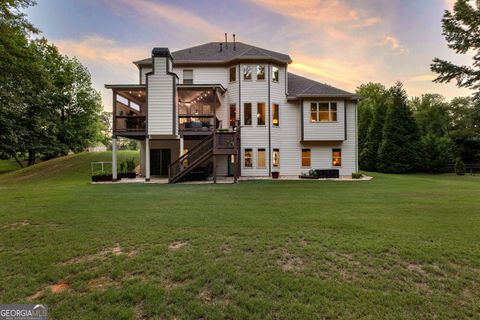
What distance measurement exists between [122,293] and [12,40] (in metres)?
15.0

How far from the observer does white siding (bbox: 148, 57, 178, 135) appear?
1497 centimetres

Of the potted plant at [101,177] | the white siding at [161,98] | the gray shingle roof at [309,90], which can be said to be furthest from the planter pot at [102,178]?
the gray shingle roof at [309,90]

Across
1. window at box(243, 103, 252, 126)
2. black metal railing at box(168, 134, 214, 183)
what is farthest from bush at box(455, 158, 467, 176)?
black metal railing at box(168, 134, 214, 183)

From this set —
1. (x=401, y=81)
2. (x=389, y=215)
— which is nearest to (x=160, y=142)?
(x=389, y=215)

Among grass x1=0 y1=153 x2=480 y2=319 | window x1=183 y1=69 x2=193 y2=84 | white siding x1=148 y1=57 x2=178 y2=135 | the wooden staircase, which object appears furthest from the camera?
window x1=183 y1=69 x2=193 y2=84

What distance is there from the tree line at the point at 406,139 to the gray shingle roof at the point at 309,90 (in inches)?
335

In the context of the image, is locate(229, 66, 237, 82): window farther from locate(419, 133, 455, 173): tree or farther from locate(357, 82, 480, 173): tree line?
locate(419, 133, 455, 173): tree

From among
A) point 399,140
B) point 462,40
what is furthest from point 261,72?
point 399,140

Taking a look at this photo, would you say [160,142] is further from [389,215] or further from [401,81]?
[401,81]

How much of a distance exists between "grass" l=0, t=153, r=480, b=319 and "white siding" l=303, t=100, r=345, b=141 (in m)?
10.6

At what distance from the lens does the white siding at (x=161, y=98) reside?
15.0m

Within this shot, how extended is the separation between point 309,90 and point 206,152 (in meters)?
9.39

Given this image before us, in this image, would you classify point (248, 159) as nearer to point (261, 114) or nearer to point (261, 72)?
point (261, 114)

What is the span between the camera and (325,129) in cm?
1731
